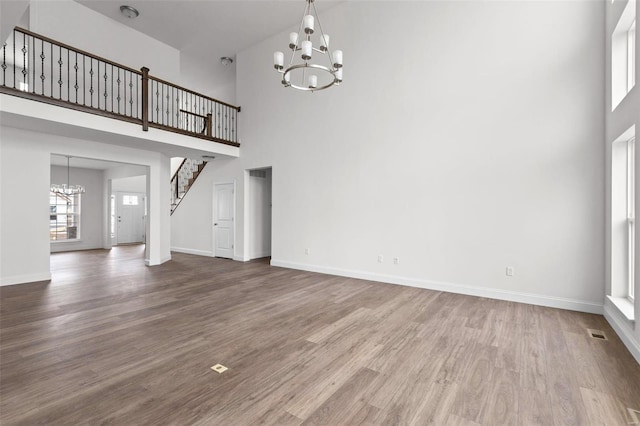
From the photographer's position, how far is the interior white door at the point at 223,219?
319 inches

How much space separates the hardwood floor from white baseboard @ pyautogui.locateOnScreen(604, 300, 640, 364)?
3.8 inches

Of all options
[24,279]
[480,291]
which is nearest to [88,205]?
[24,279]

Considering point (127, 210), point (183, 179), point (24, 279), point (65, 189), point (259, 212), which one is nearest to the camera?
point (24, 279)

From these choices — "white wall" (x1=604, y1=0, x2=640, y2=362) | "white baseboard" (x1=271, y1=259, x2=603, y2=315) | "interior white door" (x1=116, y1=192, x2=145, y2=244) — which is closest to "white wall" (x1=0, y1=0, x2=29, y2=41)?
"white wall" (x1=604, y1=0, x2=640, y2=362)

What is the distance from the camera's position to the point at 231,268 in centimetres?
678

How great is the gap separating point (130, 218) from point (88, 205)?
171 cm

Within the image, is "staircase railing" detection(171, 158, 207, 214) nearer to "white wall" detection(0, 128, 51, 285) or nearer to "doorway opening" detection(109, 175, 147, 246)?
"doorway opening" detection(109, 175, 147, 246)

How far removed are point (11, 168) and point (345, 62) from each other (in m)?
6.08

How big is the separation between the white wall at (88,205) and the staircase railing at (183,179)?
2834 millimetres

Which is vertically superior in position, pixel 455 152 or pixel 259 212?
pixel 455 152

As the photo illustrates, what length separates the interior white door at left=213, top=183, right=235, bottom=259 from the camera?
319 inches

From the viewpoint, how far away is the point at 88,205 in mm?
10359

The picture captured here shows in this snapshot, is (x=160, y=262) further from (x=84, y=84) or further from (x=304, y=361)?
(x=304, y=361)

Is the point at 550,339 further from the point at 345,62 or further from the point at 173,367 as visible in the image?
the point at 345,62
